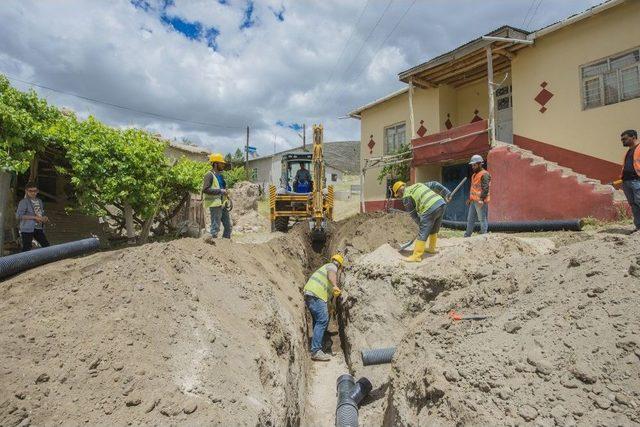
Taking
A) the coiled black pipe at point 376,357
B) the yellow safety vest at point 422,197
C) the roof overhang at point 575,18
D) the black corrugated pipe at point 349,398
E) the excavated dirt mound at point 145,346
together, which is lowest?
the black corrugated pipe at point 349,398

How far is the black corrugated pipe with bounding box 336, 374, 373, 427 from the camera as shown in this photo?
4.52 m

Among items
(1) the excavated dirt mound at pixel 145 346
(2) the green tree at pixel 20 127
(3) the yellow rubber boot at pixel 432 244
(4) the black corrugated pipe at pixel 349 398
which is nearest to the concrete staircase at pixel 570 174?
(3) the yellow rubber boot at pixel 432 244

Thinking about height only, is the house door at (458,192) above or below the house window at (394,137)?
below

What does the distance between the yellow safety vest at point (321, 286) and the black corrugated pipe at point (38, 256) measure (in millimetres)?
3977

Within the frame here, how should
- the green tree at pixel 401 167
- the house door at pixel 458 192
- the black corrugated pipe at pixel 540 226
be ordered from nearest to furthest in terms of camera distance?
the black corrugated pipe at pixel 540 226 < the house door at pixel 458 192 < the green tree at pixel 401 167

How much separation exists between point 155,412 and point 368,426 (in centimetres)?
286

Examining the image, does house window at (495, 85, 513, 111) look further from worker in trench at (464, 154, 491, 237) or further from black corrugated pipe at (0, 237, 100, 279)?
black corrugated pipe at (0, 237, 100, 279)

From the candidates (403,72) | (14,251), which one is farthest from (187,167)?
(403,72)

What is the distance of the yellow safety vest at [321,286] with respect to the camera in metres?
7.27

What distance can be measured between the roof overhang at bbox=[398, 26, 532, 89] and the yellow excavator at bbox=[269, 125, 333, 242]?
467 cm

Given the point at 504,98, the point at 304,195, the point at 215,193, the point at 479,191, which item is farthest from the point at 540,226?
the point at 215,193

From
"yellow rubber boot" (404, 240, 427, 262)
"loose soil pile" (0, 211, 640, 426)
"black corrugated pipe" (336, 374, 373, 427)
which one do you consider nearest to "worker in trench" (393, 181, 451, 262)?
"yellow rubber boot" (404, 240, 427, 262)

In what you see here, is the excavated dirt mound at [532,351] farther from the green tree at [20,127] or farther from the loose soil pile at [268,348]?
the green tree at [20,127]

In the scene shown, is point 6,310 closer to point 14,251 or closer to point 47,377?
point 47,377
